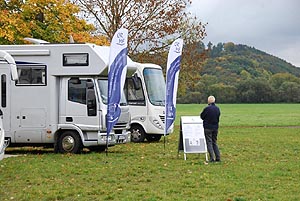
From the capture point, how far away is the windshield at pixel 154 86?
24.7 meters

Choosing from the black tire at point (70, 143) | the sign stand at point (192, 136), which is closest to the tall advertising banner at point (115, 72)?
the black tire at point (70, 143)

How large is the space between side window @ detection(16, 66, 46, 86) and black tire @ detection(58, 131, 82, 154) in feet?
5.70

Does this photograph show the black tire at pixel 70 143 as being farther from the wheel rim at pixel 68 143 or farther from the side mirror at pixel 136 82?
the side mirror at pixel 136 82

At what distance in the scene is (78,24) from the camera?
94.5ft

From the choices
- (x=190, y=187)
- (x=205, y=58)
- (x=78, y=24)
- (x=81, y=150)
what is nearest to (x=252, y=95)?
(x=205, y=58)

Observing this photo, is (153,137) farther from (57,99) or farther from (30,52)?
(30,52)

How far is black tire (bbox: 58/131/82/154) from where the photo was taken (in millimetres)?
18609

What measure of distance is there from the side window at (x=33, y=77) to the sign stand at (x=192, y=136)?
4.67m

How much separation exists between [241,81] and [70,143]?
248 feet

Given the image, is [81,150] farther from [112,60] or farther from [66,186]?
[66,186]

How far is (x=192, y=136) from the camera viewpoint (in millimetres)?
16875

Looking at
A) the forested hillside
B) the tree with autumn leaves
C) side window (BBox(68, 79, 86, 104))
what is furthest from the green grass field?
the forested hillside

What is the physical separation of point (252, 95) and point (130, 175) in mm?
85232

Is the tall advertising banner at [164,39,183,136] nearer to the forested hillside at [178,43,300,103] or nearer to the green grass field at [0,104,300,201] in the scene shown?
the green grass field at [0,104,300,201]
